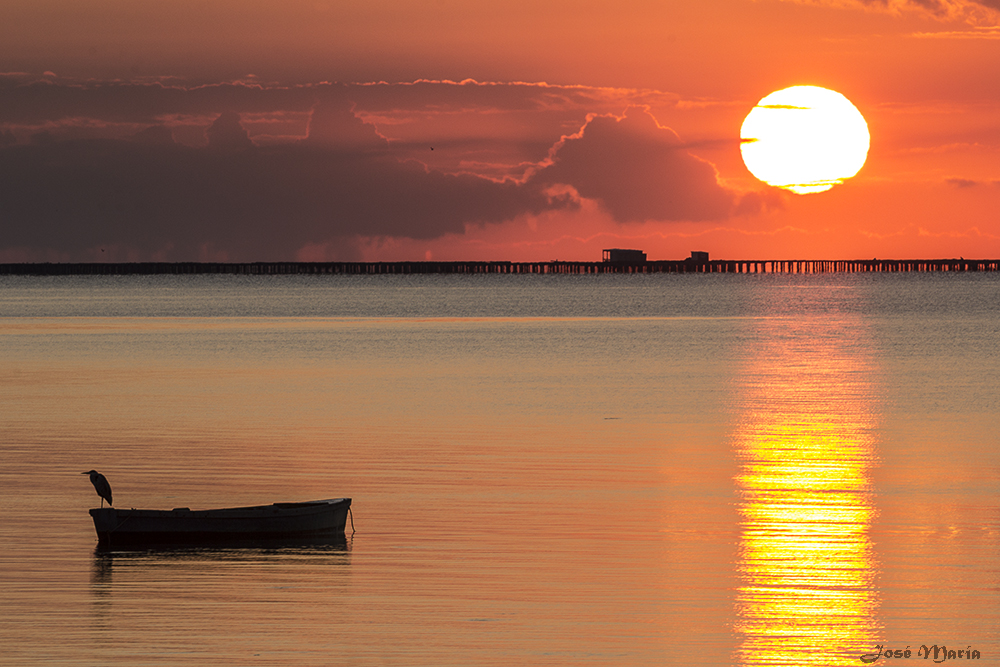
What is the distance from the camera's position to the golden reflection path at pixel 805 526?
14555 mm

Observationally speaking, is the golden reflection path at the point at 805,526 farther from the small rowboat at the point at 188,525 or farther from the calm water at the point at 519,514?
the small rowboat at the point at 188,525

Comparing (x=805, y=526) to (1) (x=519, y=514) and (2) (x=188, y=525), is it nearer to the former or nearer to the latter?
(1) (x=519, y=514)

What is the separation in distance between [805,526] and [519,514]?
4.83 metres

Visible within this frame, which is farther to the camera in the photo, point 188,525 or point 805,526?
point 805,526

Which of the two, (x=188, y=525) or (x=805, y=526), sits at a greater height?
(x=805, y=526)

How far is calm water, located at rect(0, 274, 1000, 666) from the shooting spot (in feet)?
48.4

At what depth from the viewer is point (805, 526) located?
67.3 ft

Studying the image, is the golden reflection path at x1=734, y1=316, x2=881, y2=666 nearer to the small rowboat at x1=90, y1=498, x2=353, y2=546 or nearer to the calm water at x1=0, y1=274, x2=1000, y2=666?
the calm water at x1=0, y1=274, x2=1000, y2=666

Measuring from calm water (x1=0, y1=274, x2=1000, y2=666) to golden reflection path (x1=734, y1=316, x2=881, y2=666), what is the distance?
0.21 feet

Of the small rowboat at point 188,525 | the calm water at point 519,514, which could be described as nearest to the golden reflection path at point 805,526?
the calm water at point 519,514

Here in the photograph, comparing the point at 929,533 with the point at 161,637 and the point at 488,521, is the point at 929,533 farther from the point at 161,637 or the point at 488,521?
the point at 161,637

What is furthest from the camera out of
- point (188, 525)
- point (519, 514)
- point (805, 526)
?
point (519, 514)

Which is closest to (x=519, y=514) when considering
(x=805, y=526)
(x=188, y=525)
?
(x=805, y=526)

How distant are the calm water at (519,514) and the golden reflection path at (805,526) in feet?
0.21
